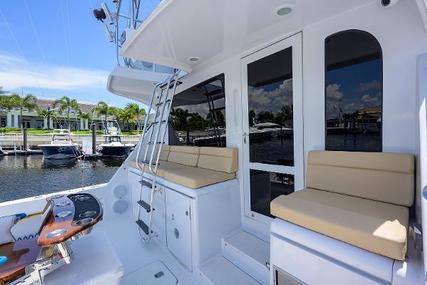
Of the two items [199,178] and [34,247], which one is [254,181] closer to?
[199,178]

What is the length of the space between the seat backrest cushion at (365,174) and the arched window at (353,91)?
144 millimetres

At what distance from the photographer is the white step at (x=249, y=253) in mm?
1654

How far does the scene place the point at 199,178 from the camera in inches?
76.9

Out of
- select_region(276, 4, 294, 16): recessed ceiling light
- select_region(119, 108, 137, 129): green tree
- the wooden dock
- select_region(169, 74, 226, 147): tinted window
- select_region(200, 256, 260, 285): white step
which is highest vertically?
select_region(119, 108, 137, 129): green tree

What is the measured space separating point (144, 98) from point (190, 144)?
1.76 meters

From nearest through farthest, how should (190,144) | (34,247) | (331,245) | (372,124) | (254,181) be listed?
(331,245)
(372,124)
(34,247)
(254,181)
(190,144)

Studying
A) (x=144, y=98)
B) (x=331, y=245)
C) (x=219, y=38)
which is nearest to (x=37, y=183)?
(x=144, y=98)

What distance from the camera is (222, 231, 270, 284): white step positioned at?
165 centimetres

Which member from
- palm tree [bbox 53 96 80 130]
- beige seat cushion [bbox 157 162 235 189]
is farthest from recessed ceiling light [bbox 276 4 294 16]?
palm tree [bbox 53 96 80 130]

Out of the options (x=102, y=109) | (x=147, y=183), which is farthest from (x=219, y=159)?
(x=102, y=109)

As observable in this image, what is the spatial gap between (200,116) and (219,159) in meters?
0.91

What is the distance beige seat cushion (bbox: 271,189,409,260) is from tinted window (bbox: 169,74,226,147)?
1452 millimetres

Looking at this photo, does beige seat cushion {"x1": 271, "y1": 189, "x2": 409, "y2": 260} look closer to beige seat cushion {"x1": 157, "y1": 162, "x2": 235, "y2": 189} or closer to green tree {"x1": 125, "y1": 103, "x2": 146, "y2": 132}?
beige seat cushion {"x1": 157, "y1": 162, "x2": 235, "y2": 189}

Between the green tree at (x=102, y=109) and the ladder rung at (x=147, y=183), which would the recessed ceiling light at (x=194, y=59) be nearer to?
the ladder rung at (x=147, y=183)
